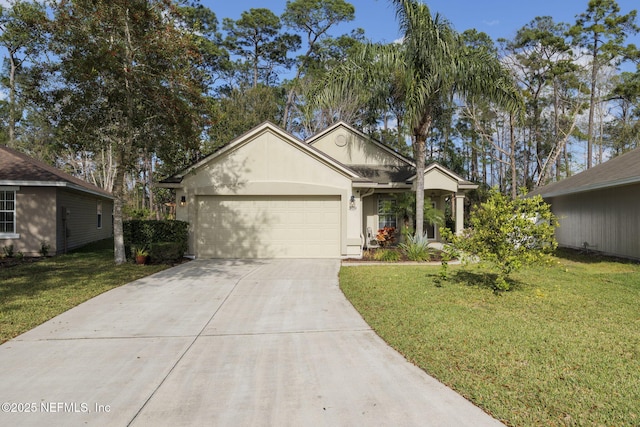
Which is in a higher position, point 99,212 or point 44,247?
point 99,212

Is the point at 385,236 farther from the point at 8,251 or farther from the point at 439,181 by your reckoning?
the point at 8,251

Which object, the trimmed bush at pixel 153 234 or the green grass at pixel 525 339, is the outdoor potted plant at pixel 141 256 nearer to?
the trimmed bush at pixel 153 234

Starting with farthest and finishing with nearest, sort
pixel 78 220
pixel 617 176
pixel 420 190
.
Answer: pixel 78 220 → pixel 420 190 → pixel 617 176

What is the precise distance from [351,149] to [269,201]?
6.24 m

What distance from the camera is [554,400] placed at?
329 cm

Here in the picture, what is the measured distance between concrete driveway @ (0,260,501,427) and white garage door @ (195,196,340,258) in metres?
6.52

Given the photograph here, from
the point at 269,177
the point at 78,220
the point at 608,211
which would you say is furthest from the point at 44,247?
the point at 608,211

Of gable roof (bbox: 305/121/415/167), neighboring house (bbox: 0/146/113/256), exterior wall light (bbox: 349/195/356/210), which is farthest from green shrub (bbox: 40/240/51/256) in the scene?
gable roof (bbox: 305/121/415/167)

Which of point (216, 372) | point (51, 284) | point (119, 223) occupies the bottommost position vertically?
point (216, 372)

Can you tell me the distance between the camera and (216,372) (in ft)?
13.2

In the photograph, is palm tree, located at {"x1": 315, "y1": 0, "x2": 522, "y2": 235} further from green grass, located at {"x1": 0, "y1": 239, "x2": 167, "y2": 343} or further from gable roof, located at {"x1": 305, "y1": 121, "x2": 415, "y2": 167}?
green grass, located at {"x1": 0, "y1": 239, "x2": 167, "y2": 343}

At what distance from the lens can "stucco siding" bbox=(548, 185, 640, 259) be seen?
12289 mm

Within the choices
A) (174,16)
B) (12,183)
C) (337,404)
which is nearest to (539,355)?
(337,404)

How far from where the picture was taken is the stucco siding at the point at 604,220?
12289 millimetres
